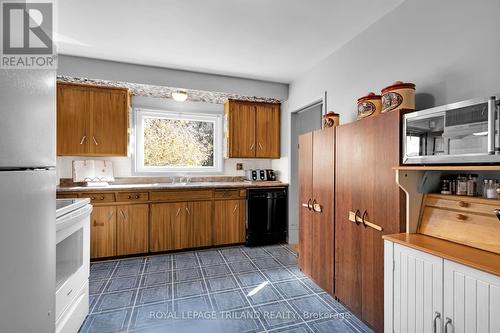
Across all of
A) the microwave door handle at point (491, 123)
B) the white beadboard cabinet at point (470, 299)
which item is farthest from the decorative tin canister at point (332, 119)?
the white beadboard cabinet at point (470, 299)

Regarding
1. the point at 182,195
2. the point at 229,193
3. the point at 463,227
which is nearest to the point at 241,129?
the point at 229,193

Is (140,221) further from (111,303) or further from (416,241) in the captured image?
(416,241)

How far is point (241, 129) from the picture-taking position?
4.07 m

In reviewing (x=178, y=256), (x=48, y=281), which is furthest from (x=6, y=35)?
(x=178, y=256)

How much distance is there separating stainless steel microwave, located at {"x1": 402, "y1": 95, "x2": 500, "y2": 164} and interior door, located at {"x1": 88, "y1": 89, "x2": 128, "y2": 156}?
3400mm

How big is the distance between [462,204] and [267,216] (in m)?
2.71

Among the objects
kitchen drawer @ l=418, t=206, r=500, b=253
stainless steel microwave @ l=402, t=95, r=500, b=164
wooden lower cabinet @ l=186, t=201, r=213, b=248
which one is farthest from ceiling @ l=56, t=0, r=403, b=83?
wooden lower cabinet @ l=186, t=201, r=213, b=248

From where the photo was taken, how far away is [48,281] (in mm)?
1087

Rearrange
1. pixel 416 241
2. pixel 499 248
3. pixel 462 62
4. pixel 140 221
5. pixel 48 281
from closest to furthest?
pixel 48 281 → pixel 499 248 → pixel 416 241 → pixel 462 62 → pixel 140 221

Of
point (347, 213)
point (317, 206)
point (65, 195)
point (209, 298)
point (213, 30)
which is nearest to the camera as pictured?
point (347, 213)

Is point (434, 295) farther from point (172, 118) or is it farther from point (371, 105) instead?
point (172, 118)

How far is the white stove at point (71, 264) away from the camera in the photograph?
1531 mm

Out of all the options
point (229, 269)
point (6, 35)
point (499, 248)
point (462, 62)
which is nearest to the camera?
point (6, 35)

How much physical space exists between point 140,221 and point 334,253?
2.51m
